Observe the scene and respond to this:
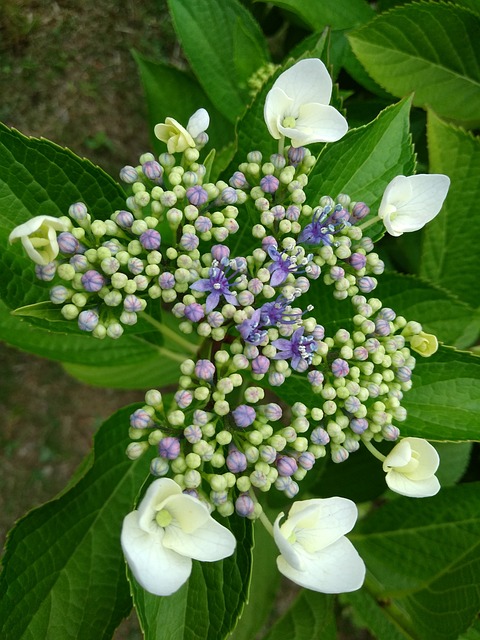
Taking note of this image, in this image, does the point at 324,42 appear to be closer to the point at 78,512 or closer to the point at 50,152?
the point at 50,152

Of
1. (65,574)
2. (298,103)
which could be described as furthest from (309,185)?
(65,574)

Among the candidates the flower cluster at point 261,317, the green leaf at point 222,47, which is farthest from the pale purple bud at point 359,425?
the green leaf at point 222,47

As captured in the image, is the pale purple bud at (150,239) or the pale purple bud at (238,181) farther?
the pale purple bud at (238,181)

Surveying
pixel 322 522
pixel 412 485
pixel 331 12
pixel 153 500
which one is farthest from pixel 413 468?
pixel 331 12

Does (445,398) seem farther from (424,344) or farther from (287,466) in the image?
(287,466)

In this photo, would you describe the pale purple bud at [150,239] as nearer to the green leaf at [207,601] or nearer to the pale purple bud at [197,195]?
the pale purple bud at [197,195]

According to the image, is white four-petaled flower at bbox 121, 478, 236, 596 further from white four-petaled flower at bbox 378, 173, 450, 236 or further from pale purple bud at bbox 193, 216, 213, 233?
white four-petaled flower at bbox 378, 173, 450, 236
